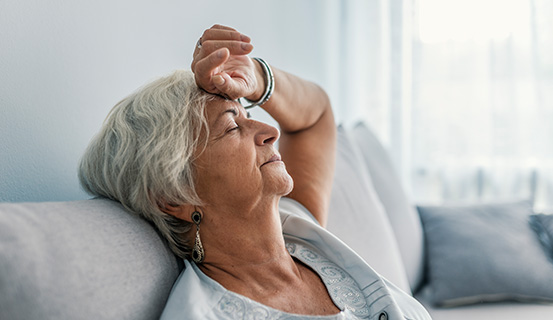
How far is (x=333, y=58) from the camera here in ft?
10.6

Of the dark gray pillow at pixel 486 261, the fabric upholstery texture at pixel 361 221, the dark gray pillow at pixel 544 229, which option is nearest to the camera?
the fabric upholstery texture at pixel 361 221

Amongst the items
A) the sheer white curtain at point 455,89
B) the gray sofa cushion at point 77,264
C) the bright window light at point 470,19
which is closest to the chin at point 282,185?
the gray sofa cushion at point 77,264

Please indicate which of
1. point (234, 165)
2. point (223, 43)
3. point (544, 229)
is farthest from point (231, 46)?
point (544, 229)

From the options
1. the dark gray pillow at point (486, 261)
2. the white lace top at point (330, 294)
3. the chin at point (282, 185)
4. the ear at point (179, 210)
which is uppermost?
the chin at point (282, 185)

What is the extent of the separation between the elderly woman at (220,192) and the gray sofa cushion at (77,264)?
0.27 feet

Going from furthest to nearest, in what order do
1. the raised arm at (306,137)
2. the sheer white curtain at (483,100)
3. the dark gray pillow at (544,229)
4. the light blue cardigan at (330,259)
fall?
the sheer white curtain at (483,100)
the dark gray pillow at (544,229)
the raised arm at (306,137)
the light blue cardigan at (330,259)

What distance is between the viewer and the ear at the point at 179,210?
1105mm

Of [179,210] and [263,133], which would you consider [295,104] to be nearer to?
[263,133]

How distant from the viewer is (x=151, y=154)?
104 cm

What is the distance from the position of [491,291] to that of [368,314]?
96 centimetres

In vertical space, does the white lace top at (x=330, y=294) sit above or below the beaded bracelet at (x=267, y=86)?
below

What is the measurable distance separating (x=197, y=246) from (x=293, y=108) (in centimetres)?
54

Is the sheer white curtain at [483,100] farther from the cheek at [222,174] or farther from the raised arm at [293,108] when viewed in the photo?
the cheek at [222,174]

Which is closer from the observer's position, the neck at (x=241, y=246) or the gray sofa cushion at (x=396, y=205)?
the neck at (x=241, y=246)
